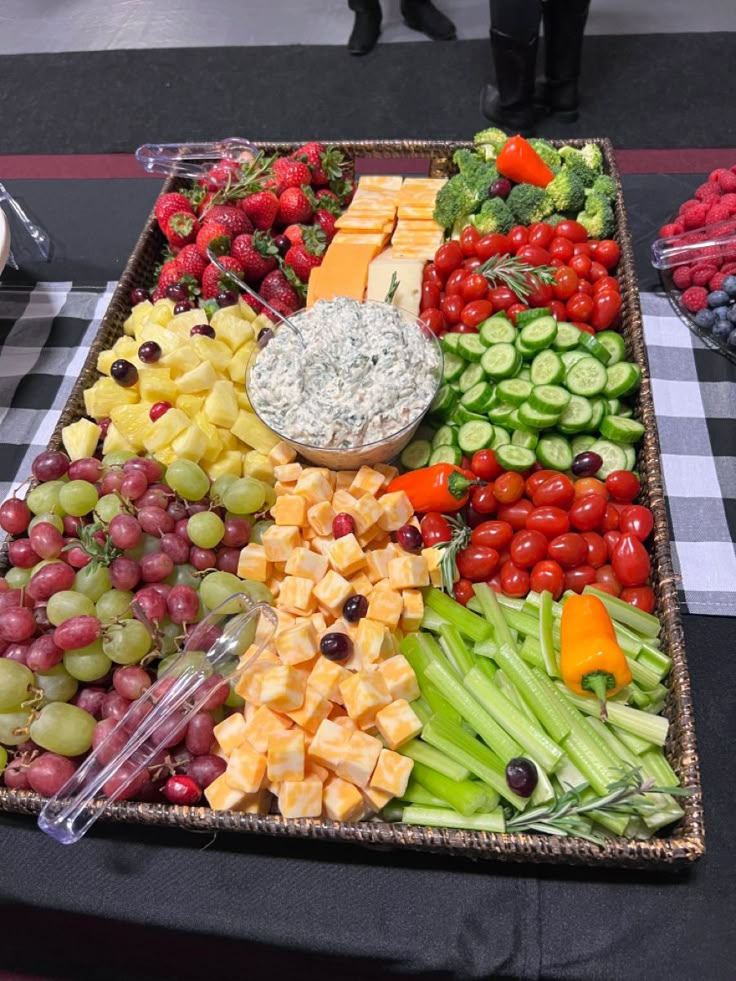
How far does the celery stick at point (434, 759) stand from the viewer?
1241mm

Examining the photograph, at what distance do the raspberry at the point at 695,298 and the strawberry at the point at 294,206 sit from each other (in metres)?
1.12

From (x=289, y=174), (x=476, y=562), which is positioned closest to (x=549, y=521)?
(x=476, y=562)

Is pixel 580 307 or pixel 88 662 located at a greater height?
pixel 580 307

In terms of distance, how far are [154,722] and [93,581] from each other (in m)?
0.34

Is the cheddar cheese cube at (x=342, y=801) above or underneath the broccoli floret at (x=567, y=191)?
underneath

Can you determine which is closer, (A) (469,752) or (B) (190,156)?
(A) (469,752)

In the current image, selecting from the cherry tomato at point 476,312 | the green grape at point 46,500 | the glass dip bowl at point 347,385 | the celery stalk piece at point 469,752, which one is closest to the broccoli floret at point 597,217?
the cherry tomato at point 476,312

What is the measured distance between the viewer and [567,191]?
6.65 ft

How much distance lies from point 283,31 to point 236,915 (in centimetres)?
433

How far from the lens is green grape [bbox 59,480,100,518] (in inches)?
59.3

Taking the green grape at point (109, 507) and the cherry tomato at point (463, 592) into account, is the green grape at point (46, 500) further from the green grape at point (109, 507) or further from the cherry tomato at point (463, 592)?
the cherry tomato at point (463, 592)

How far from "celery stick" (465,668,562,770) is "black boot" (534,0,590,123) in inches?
114

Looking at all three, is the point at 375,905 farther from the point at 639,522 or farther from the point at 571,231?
the point at 571,231

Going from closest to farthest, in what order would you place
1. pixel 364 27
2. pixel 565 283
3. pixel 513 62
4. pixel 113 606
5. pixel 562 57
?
pixel 113 606, pixel 565 283, pixel 513 62, pixel 562 57, pixel 364 27
